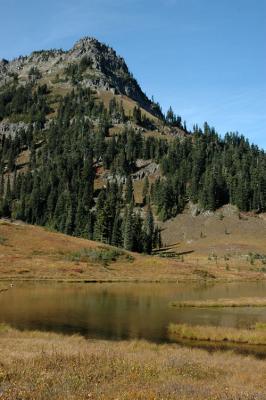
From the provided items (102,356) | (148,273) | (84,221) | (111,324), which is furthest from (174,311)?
(84,221)

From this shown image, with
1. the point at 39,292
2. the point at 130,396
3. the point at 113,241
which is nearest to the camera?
→ the point at 130,396

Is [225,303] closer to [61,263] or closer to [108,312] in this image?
[108,312]

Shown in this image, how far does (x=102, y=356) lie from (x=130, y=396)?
859cm

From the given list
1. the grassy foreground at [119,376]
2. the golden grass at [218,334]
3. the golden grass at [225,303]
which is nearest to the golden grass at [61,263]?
the golden grass at [225,303]

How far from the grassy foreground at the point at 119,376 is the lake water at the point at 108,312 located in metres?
13.5

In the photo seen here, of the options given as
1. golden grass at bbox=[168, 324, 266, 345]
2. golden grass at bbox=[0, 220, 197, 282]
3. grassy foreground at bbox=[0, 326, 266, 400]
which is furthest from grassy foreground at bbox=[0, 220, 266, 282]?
grassy foreground at bbox=[0, 326, 266, 400]

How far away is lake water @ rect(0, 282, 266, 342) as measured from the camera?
133 ft

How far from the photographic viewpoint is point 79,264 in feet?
347

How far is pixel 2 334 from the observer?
110 feet

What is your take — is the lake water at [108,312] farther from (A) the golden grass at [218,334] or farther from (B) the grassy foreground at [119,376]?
(B) the grassy foreground at [119,376]

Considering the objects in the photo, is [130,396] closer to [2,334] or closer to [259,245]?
[2,334]

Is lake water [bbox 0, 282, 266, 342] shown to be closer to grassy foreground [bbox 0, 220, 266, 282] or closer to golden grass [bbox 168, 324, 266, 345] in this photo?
golden grass [bbox 168, 324, 266, 345]

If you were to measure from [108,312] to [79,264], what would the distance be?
2203 inches

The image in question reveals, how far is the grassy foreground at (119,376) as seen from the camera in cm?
1488
